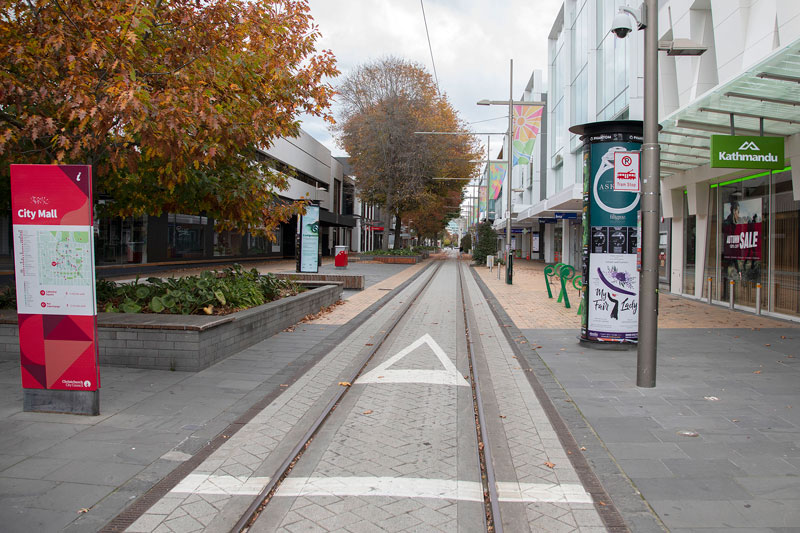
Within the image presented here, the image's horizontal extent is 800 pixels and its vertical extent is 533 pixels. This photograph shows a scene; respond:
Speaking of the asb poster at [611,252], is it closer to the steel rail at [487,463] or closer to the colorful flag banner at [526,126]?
the steel rail at [487,463]

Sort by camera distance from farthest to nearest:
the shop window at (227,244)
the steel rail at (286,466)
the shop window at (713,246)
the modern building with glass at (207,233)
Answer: the shop window at (227,244), the modern building with glass at (207,233), the shop window at (713,246), the steel rail at (286,466)

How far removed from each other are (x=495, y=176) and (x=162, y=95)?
102 feet

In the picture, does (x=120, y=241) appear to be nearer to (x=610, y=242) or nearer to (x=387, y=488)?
(x=610, y=242)

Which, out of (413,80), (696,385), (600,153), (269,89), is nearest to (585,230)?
(600,153)

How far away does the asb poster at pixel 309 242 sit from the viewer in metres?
21.1

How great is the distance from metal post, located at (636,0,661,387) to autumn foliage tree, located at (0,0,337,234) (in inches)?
185

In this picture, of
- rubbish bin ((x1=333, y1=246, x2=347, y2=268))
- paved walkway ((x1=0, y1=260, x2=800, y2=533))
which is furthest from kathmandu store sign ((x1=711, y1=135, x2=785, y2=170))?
rubbish bin ((x1=333, y1=246, x2=347, y2=268))

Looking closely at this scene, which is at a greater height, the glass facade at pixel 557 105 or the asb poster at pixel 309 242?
the glass facade at pixel 557 105

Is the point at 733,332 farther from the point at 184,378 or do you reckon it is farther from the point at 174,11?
the point at 174,11

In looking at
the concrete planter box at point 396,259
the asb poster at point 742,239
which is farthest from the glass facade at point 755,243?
the concrete planter box at point 396,259

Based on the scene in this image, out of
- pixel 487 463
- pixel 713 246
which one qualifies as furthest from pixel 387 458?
pixel 713 246

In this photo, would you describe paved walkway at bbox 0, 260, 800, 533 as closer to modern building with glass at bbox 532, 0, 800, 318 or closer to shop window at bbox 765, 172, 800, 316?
shop window at bbox 765, 172, 800, 316

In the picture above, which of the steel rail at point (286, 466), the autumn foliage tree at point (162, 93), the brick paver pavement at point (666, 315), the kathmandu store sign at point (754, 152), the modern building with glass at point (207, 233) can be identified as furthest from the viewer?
the modern building with glass at point (207, 233)

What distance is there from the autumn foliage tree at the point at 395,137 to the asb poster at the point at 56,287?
35937mm
